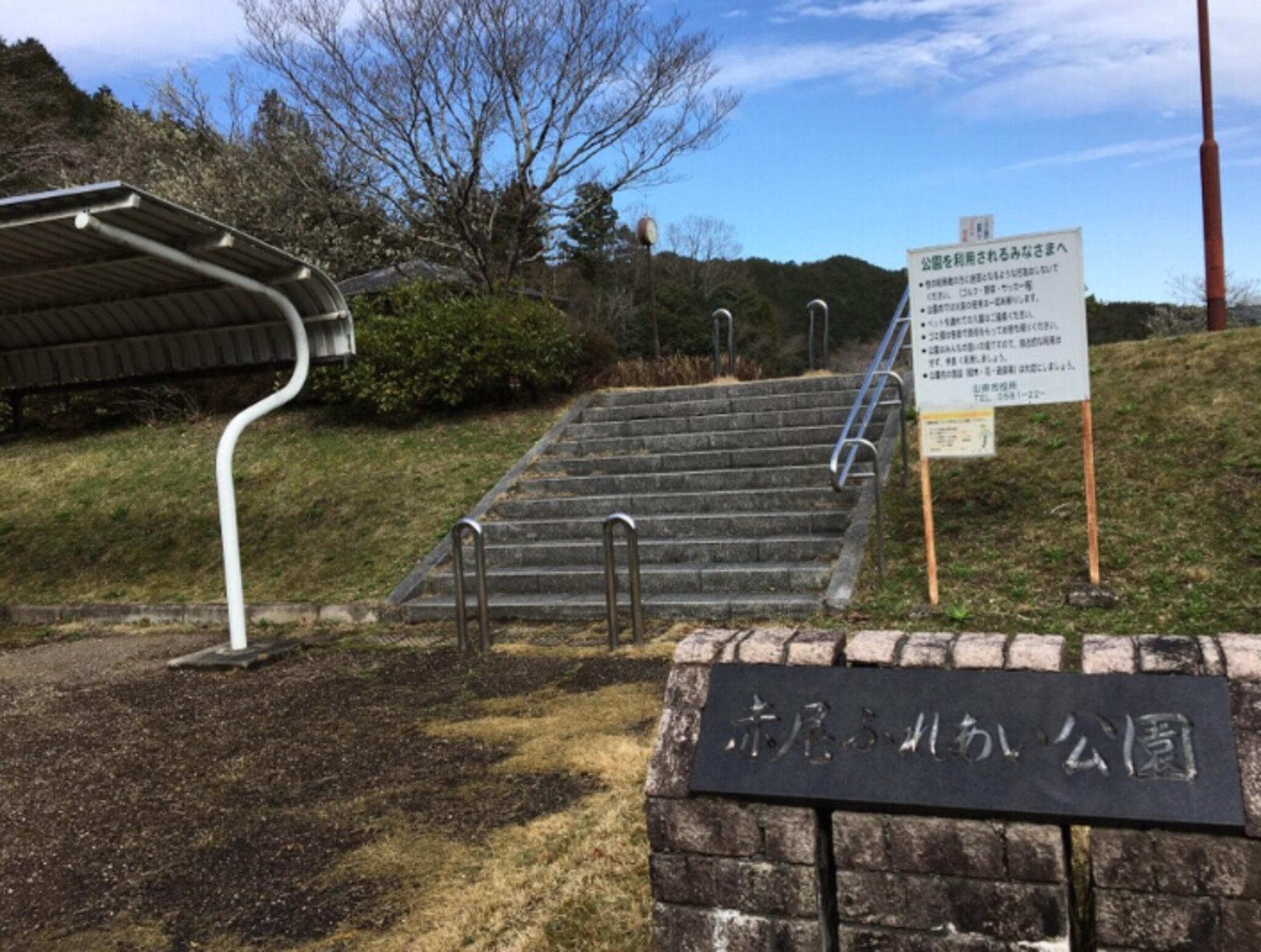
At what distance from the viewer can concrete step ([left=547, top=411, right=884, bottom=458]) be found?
31.6 feet

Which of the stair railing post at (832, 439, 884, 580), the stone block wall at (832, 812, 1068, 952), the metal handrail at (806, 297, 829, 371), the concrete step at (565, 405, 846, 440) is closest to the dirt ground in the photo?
the stone block wall at (832, 812, 1068, 952)

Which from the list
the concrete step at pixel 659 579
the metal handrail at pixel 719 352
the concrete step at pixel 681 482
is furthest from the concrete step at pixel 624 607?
the metal handrail at pixel 719 352

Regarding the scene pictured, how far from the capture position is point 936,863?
229 cm

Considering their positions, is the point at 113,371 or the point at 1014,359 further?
the point at 113,371

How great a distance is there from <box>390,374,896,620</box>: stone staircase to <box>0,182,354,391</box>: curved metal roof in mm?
2284

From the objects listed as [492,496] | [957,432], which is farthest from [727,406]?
[957,432]

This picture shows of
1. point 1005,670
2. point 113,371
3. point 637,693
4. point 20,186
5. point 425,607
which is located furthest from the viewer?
point 20,186

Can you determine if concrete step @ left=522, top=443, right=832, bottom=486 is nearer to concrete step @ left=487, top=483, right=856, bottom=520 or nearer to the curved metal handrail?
the curved metal handrail

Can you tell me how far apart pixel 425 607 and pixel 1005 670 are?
19.7ft

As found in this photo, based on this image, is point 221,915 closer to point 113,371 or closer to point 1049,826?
point 1049,826

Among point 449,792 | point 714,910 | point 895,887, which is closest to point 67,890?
point 449,792

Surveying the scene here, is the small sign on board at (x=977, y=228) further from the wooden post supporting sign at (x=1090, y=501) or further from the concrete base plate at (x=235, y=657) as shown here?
the concrete base plate at (x=235, y=657)

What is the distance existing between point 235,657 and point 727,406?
19.2 feet

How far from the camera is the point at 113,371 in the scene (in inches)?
361
